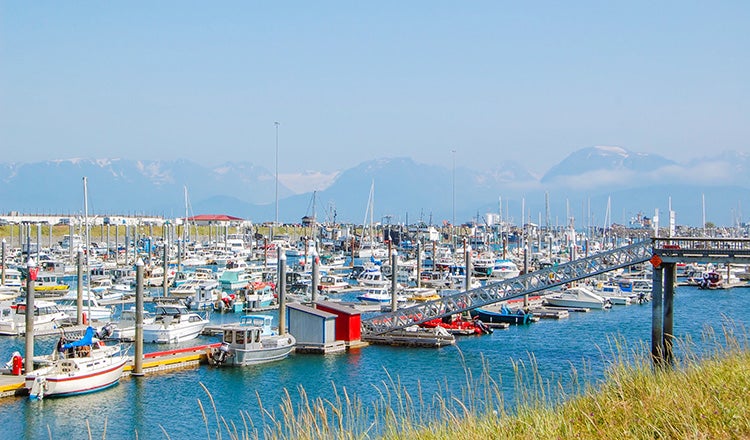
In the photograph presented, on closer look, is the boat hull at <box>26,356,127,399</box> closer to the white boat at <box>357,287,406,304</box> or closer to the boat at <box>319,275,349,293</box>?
the white boat at <box>357,287,406,304</box>

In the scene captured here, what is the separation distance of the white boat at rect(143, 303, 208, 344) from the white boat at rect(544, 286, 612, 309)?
2544 centimetres

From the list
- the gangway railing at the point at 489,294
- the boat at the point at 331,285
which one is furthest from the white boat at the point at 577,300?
the boat at the point at 331,285

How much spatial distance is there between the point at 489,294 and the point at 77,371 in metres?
18.7

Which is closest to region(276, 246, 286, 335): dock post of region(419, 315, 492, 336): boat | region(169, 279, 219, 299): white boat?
region(419, 315, 492, 336): boat

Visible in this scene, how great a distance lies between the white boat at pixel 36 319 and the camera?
42406mm

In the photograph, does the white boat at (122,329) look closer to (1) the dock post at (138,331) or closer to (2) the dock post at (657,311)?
(1) the dock post at (138,331)

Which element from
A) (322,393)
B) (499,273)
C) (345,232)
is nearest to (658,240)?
(322,393)

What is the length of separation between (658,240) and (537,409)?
2116 centimetres

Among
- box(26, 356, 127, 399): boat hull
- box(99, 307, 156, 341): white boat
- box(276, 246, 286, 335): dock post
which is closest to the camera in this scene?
box(26, 356, 127, 399): boat hull

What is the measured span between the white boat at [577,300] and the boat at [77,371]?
115ft

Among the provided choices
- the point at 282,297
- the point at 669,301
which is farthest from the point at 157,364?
the point at 669,301

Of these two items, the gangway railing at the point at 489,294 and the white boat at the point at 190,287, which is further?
the white boat at the point at 190,287

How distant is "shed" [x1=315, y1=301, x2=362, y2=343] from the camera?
127 ft

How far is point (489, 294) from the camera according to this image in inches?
1560
